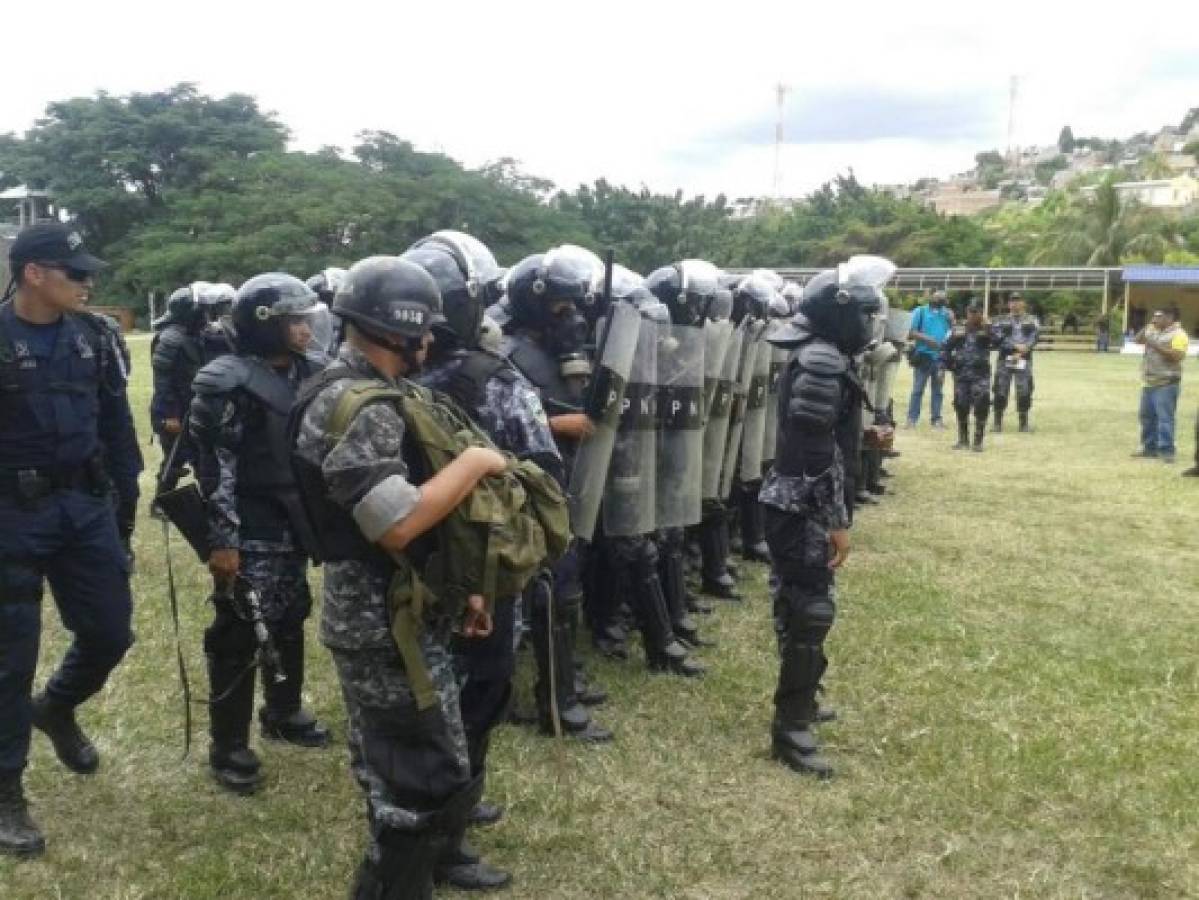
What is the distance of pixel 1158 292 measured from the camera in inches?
1519

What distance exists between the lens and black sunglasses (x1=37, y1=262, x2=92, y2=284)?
3537mm

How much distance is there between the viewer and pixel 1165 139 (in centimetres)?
18588

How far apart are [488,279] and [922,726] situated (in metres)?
2.93

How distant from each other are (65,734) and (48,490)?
1.12m

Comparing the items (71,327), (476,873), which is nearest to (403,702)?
(476,873)

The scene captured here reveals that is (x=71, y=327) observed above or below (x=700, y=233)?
below

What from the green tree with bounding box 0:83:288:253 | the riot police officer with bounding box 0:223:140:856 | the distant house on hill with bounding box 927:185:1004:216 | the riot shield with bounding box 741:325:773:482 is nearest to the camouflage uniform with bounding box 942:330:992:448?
the riot shield with bounding box 741:325:773:482

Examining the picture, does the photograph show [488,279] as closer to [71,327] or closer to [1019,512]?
[71,327]

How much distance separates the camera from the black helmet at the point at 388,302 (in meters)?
2.65

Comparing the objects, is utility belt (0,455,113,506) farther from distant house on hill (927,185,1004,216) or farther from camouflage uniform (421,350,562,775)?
distant house on hill (927,185,1004,216)

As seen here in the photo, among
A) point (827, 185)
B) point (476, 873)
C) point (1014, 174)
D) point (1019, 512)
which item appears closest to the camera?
point (476, 873)

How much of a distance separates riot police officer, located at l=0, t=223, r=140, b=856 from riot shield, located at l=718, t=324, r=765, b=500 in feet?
11.9

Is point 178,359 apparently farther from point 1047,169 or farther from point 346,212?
point 1047,169

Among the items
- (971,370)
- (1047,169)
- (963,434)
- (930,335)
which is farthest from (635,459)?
(1047,169)
